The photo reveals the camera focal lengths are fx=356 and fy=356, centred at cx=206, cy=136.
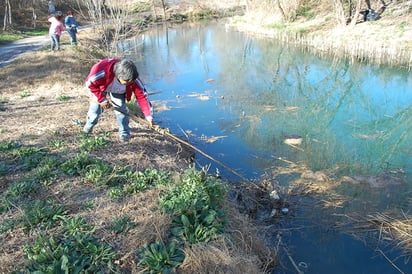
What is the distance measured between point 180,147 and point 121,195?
2586 mm

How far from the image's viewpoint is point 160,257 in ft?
11.1

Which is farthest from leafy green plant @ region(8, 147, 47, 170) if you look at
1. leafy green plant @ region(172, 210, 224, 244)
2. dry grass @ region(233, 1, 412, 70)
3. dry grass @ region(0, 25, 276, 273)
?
dry grass @ region(233, 1, 412, 70)

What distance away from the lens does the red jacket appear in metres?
5.34

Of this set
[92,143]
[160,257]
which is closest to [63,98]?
[92,143]

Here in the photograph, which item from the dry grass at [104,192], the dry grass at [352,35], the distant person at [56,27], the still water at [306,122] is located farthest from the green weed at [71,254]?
the dry grass at [352,35]

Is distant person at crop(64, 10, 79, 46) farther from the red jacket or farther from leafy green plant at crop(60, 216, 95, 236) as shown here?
leafy green plant at crop(60, 216, 95, 236)

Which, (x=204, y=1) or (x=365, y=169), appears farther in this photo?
(x=204, y=1)

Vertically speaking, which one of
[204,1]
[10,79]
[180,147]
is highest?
[204,1]

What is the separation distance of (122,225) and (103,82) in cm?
248

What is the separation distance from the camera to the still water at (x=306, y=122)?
5113 millimetres

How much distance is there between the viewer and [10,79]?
35.9ft

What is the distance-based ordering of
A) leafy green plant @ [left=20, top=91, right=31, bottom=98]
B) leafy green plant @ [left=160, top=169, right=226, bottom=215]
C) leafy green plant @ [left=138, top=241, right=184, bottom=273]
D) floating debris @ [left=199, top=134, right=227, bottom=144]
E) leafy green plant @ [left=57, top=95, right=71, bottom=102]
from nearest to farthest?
leafy green plant @ [left=138, top=241, right=184, bottom=273]
leafy green plant @ [left=160, top=169, right=226, bottom=215]
floating debris @ [left=199, top=134, right=227, bottom=144]
leafy green plant @ [left=57, top=95, right=71, bottom=102]
leafy green plant @ [left=20, top=91, right=31, bottom=98]

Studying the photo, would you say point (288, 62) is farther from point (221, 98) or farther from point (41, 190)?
point (41, 190)

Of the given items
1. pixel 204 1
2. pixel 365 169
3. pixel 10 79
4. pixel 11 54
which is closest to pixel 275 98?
pixel 365 169
